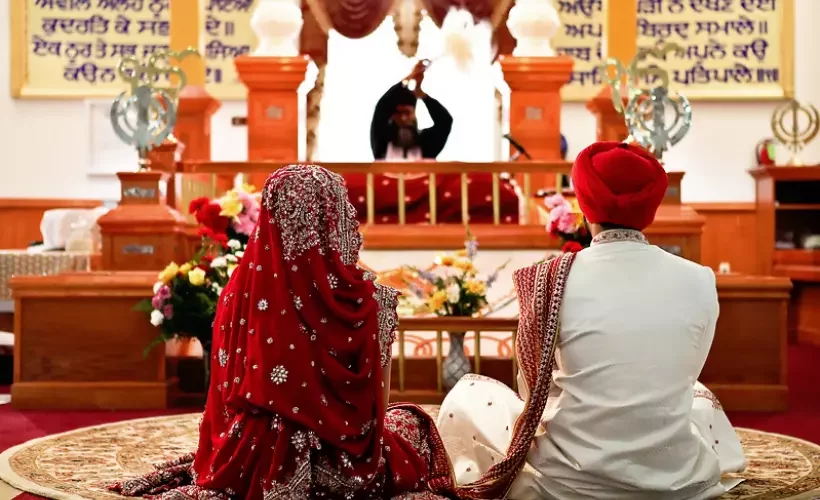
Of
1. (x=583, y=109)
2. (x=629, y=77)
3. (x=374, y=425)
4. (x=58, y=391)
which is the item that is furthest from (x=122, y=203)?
(x=583, y=109)

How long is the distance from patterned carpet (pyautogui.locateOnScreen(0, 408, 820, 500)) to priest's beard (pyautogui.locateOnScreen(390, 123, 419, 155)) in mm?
3869

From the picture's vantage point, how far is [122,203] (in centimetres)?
594

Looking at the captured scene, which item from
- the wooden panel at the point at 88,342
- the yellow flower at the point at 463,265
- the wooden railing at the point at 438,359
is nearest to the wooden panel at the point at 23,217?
the wooden panel at the point at 88,342

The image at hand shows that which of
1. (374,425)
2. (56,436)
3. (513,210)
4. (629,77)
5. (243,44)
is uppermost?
(243,44)

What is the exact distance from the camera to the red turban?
2686 millimetres

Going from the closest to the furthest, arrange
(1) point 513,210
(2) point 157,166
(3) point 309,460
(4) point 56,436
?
1. (3) point 309,460
2. (4) point 56,436
3. (2) point 157,166
4. (1) point 513,210

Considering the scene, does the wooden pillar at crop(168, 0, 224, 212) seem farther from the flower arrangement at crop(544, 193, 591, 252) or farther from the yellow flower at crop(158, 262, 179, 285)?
the flower arrangement at crop(544, 193, 591, 252)

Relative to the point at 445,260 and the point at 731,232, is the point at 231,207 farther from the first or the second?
the point at 731,232

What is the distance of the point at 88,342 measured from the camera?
485cm

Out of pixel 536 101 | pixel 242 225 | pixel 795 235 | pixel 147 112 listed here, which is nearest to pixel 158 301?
pixel 242 225

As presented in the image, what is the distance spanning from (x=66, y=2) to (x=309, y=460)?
28.2 ft

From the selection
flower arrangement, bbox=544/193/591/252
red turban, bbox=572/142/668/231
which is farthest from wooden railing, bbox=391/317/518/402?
red turban, bbox=572/142/668/231

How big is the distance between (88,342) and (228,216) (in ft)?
2.56

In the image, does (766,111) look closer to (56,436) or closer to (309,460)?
(56,436)
